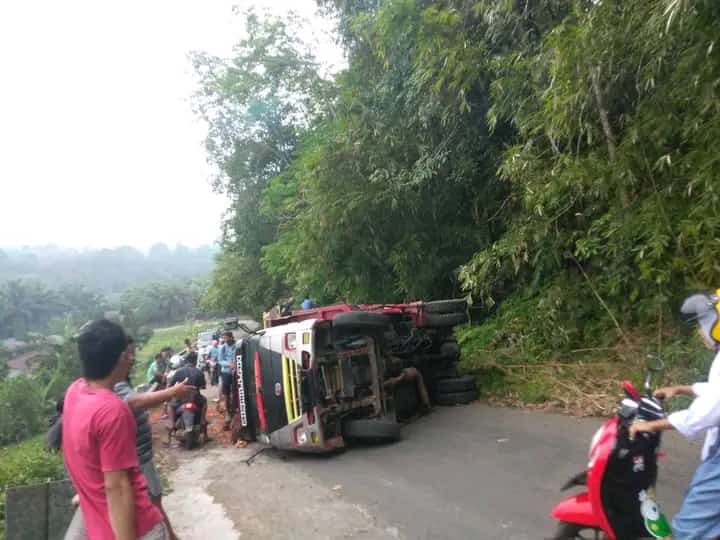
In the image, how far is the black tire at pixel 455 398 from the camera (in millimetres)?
8297

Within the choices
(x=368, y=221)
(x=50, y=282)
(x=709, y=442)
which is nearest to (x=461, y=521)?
(x=709, y=442)

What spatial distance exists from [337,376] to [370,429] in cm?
76

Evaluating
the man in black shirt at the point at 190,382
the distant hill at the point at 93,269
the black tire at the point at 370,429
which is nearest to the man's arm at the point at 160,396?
the black tire at the point at 370,429

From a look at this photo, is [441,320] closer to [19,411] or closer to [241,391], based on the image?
[241,391]

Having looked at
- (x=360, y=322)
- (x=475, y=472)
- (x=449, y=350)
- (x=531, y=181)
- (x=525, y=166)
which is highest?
(x=525, y=166)

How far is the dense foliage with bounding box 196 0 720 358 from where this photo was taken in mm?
6059

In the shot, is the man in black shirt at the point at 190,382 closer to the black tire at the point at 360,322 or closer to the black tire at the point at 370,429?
the black tire at the point at 370,429

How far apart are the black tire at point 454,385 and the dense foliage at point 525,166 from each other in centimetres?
129

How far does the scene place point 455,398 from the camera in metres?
8.30

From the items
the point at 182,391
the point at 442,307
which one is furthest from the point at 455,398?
the point at 182,391

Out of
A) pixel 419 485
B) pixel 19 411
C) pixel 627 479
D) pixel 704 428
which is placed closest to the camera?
pixel 704 428

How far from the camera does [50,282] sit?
3944cm

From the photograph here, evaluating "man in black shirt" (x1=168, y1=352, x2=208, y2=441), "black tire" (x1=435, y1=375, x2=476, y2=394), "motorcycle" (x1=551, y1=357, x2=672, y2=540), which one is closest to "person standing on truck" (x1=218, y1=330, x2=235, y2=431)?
"man in black shirt" (x1=168, y1=352, x2=208, y2=441)

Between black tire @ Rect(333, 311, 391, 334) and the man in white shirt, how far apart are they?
4.25 metres
